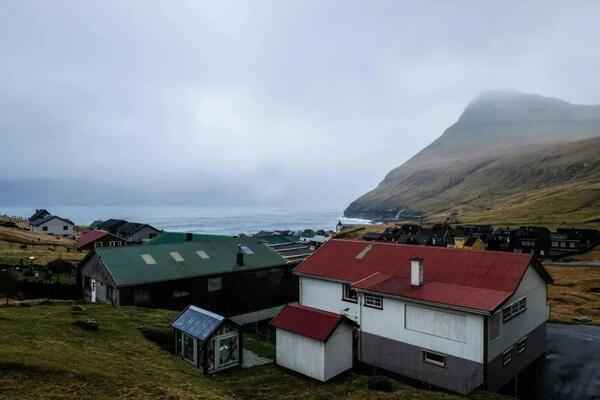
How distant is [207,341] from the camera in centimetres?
2108

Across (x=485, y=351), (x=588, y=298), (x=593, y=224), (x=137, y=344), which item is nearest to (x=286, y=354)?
(x=137, y=344)

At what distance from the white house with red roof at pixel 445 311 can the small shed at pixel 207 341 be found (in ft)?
10.7

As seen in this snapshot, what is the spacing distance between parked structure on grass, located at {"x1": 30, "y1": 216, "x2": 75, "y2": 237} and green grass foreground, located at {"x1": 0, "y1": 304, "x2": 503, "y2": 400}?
9630 centimetres

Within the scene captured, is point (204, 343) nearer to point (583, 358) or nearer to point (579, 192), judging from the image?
point (583, 358)

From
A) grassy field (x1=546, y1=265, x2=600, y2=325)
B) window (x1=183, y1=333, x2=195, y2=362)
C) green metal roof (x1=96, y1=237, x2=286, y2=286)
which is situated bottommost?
grassy field (x1=546, y1=265, x2=600, y2=325)

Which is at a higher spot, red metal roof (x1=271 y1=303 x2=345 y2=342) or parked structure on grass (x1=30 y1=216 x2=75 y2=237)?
parked structure on grass (x1=30 y1=216 x2=75 y2=237)

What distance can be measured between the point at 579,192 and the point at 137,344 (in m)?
199

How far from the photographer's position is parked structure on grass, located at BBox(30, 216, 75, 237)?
10912 cm

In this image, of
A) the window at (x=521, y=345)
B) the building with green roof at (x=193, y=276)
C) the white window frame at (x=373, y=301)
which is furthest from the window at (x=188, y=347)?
the window at (x=521, y=345)

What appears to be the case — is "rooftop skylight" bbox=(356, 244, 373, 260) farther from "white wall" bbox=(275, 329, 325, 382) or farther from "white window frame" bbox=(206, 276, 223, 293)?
"white window frame" bbox=(206, 276, 223, 293)

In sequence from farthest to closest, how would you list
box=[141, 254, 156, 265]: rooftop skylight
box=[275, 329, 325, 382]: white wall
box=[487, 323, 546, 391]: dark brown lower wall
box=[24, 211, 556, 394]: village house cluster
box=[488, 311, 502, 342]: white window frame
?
box=[141, 254, 156, 265]: rooftop skylight
box=[275, 329, 325, 382]: white wall
box=[487, 323, 546, 391]: dark brown lower wall
box=[24, 211, 556, 394]: village house cluster
box=[488, 311, 502, 342]: white window frame

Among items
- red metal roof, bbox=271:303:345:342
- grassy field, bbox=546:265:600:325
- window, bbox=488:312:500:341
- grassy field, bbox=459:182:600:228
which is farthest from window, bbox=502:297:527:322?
grassy field, bbox=459:182:600:228

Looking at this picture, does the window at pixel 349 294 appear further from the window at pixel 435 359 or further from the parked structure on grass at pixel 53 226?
the parked structure on grass at pixel 53 226

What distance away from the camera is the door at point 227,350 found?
22.0 m
